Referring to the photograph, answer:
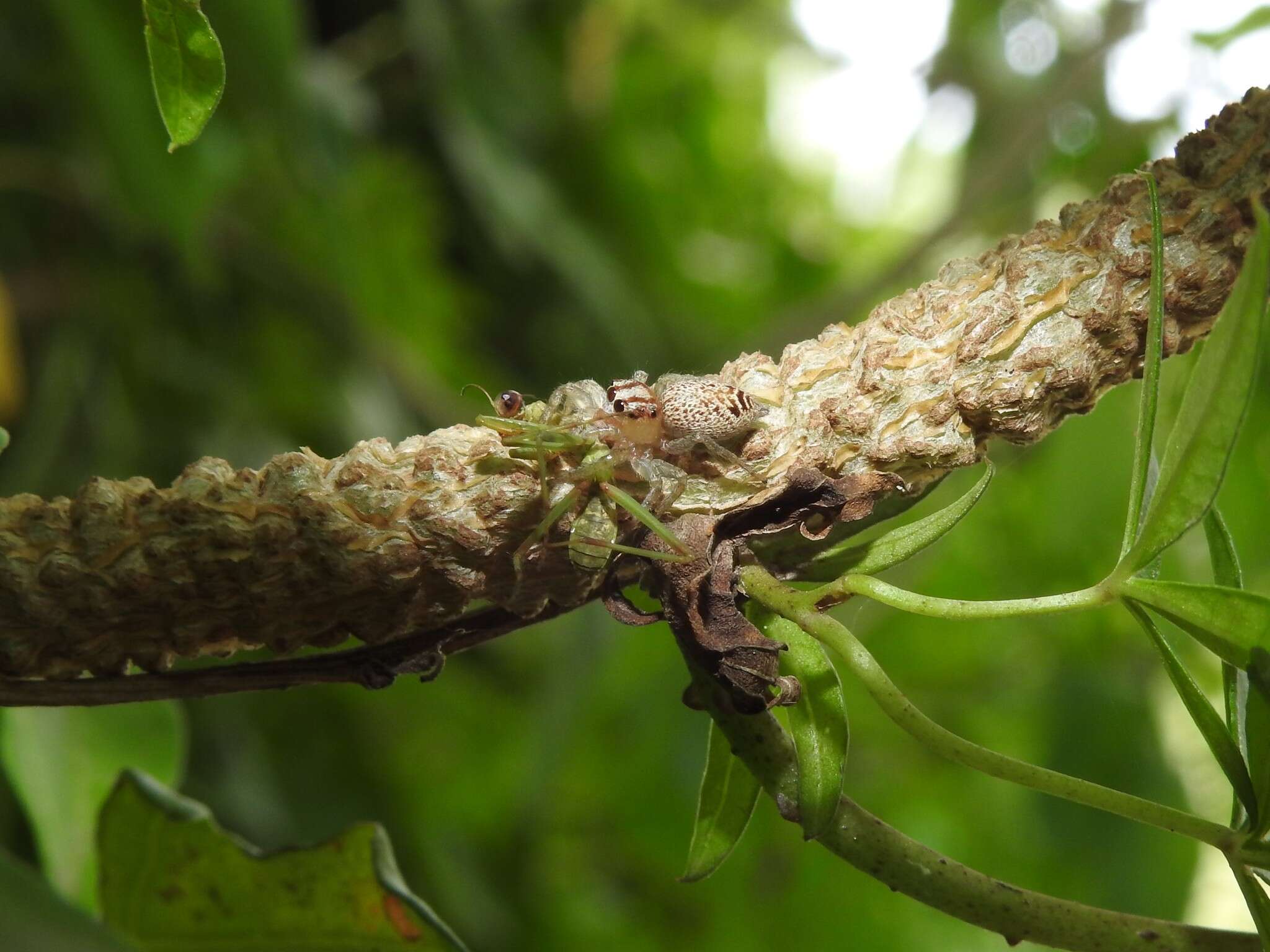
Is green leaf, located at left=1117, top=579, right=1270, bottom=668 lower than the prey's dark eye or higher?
lower

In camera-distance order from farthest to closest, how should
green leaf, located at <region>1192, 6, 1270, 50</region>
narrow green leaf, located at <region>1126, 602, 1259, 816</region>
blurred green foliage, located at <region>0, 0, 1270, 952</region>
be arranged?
1. blurred green foliage, located at <region>0, 0, 1270, 952</region>
2. green leaf, located at <region>1192, 6, 1270, 50</region>
3. narrow green leaf, located at <region>1126, 602, 1259, 816</region>

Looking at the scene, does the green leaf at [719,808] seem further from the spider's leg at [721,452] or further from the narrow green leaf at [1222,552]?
the narrow green leaf at [1222,552]

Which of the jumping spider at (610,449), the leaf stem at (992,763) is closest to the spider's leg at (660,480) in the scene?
the jumping spider at (610,449)

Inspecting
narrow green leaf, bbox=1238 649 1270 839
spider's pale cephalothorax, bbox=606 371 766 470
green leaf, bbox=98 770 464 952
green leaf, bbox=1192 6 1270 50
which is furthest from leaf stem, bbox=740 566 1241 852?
green leaf, bbox=1192 6 1270 50

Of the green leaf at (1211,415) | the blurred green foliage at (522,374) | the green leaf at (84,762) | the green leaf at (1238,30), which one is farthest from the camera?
the blurred green foliage at (522,374)

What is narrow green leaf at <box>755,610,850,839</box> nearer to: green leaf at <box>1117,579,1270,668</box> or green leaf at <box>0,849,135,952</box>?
green leaf at <box>1117,579,1270,668</box>

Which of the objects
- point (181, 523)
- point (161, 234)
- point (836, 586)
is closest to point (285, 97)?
point (161, 234)
